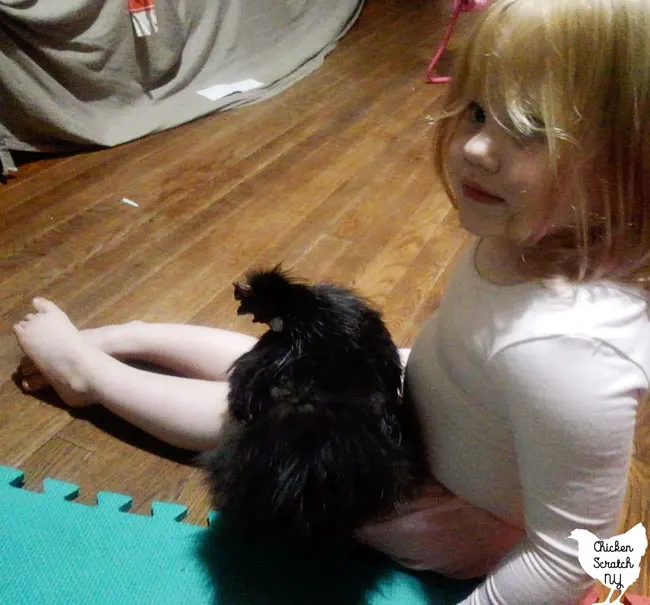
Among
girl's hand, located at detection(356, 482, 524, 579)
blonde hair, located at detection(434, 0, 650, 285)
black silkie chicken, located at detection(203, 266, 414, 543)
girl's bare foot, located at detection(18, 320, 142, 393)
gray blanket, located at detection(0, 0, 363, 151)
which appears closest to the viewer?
blonde hair, located at detection(434, 0, 650, 285)

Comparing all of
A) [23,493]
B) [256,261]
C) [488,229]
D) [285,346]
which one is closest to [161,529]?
[23,493]

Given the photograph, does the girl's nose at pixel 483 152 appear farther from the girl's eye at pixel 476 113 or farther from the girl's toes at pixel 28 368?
the girl's toes at pixel 28 368

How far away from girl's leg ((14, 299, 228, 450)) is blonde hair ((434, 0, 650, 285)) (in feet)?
1.57

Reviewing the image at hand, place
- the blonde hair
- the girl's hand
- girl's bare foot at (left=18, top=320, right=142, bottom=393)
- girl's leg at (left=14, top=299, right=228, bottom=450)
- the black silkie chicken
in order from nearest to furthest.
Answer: the blonde hair, the black silkie chicken, the girl's hand, girl's leg at (left=14, top=299, right=228, bottom=450), girl's bare foot at (left=18, top=320, right=142, bottom=393)

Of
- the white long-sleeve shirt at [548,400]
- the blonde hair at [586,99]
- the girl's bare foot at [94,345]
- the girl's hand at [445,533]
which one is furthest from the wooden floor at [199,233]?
the blonde hair at [586,99]

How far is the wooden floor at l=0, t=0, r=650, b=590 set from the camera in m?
0.92

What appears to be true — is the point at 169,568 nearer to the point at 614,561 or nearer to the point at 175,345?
the point at 175,345

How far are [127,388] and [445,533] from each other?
0.44m

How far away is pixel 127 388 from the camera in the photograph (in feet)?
2.91

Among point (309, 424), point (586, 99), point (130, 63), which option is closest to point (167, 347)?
point (309, 424)

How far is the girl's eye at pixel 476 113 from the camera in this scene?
1.83 ft

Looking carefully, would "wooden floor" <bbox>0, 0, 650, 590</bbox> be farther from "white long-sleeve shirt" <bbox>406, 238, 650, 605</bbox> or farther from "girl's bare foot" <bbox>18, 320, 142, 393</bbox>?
"white long-sleeve shirt" <bbox>406, 238, 650, 605</bbox>

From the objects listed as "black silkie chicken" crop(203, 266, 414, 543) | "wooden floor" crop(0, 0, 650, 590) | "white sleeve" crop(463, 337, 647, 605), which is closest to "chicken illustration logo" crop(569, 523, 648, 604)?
"white sleeve" crop(463, 337, 647, 605)

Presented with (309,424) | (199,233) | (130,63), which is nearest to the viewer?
(309,424)
